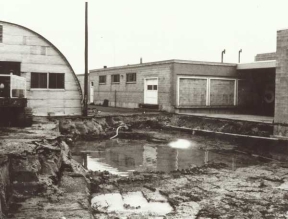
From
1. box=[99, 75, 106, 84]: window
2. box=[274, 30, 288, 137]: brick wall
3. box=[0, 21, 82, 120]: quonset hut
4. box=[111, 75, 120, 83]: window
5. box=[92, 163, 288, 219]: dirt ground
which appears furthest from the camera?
box=[99, 75, 106, 84]: window

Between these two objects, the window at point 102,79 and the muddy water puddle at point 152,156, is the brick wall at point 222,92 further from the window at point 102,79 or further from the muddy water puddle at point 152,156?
the window at point 102,79

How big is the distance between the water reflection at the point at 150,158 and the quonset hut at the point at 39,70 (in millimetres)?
5767

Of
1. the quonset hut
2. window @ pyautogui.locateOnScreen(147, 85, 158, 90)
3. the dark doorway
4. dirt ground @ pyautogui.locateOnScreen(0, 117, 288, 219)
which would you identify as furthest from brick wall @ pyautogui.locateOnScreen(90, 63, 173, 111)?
dirt ground @ pyautogui.locateOnScreen(0, 117, 288, 219)

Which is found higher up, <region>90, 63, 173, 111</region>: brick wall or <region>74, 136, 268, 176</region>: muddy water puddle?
<region>90, 63, 173, 111</region>: brick wall

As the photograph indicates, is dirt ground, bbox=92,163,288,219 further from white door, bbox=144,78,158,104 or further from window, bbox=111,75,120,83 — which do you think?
window, bbox=111,75,120,83

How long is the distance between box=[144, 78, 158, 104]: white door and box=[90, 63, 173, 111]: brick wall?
0.43m

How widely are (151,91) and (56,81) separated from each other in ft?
29.5

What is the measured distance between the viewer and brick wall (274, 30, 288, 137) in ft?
53.1

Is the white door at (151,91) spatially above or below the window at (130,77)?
below

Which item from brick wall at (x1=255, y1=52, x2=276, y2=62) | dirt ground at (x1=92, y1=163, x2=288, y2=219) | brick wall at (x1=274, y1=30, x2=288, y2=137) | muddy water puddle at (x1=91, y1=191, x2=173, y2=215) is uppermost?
brick wall at (x1=255, y1=52, x2=276, y2=62)

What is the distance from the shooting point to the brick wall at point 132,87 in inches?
1003

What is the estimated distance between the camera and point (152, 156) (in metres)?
13.7

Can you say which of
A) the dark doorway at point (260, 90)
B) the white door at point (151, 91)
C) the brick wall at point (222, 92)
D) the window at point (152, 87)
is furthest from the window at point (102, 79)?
the dark doorway at point (260, 90)

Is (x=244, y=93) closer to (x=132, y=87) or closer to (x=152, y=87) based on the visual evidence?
(x=152, y=87)
